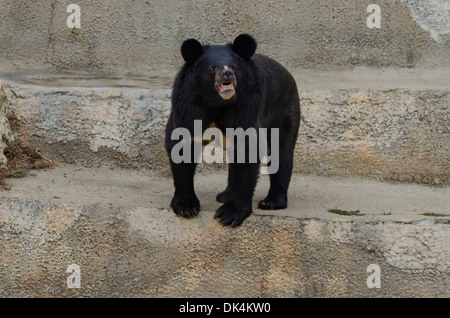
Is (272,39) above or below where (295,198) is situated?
above

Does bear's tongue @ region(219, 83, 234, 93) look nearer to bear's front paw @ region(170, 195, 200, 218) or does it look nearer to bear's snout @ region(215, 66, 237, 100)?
bear's snout @ region(215, 66, 237, 100)

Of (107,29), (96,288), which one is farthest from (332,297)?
(107,29)

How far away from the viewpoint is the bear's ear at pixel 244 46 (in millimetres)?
4742

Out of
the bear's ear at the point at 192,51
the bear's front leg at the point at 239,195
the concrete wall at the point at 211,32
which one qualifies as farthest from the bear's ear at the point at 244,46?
the concrete wall at the point at 211,32

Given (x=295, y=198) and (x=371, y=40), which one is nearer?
(x=295, y=198)

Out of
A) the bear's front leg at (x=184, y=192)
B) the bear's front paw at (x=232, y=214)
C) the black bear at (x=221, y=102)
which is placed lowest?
the bear's front paw at (x=232, y=214)

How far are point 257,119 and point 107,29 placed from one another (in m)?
4.85

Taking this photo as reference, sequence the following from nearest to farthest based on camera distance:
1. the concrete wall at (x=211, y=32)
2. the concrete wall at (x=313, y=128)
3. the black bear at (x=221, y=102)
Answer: the black bear at (x=221, y=102), the concrete wall at (x=313, y=128), the concrete wall at (x=211, y=32)

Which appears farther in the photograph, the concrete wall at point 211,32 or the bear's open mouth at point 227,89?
the concrete wall at point 211,32

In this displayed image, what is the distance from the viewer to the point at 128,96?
7141mm

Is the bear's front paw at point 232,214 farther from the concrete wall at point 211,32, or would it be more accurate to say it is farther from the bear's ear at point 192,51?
the concrete wall at point 211,32

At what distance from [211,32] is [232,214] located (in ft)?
16.0

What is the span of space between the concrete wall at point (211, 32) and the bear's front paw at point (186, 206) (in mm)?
4155

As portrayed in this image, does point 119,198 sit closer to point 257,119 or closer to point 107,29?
point 257,119
